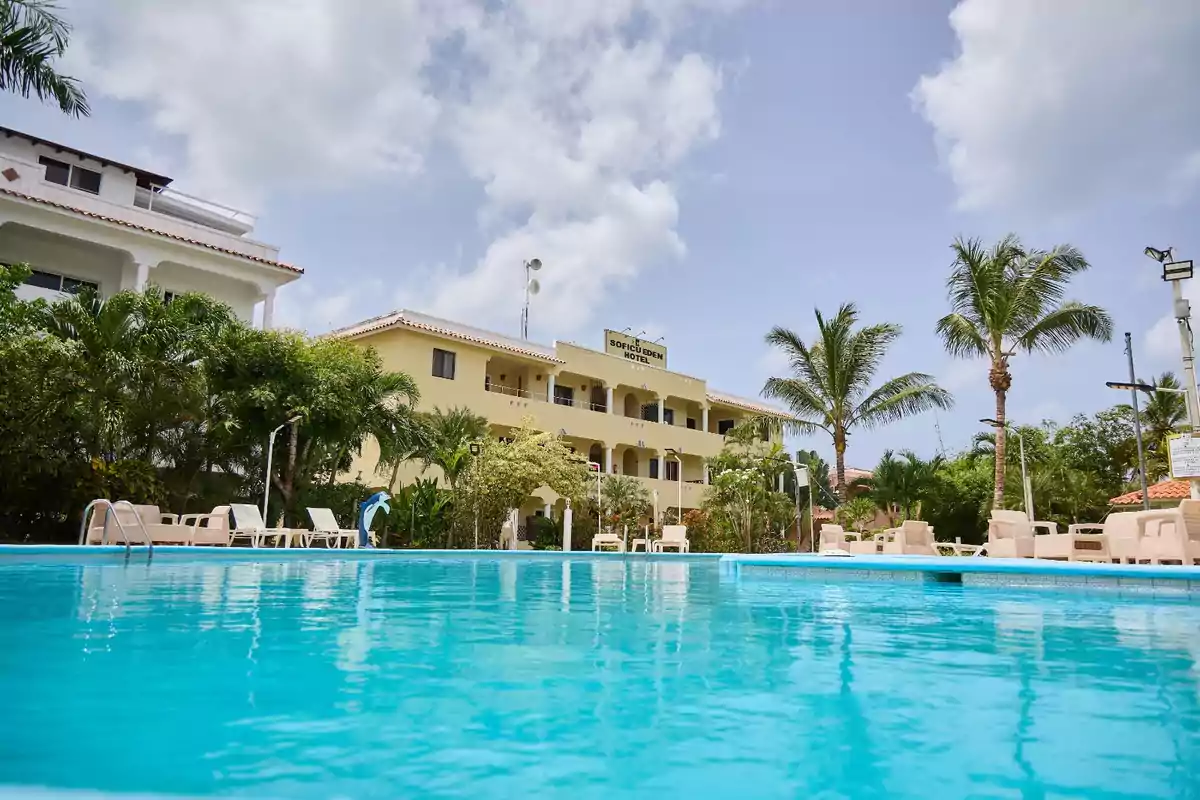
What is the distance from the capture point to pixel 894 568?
1142cm

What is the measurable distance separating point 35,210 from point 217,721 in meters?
20.7

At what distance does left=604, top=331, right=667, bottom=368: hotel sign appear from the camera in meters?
33.8

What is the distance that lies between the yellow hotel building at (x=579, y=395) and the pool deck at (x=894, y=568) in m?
10.3

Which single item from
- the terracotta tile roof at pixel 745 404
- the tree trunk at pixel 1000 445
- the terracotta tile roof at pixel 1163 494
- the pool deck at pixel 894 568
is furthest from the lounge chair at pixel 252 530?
the terracotta tile roof at pixel 1163 494

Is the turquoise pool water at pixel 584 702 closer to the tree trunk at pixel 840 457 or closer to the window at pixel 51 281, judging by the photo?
the window at pixel 51 281

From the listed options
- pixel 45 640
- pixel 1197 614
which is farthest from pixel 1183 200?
pixel 45 640

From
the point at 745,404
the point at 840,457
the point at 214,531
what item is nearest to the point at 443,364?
the point at 840,457

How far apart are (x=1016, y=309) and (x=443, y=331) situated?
16670 millimetres

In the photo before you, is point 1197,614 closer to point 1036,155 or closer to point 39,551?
point 1036,155

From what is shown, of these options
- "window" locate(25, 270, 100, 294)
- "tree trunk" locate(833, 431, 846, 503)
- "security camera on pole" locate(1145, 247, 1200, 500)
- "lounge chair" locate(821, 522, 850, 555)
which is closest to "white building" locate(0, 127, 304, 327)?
"window" locate(25, 270, 100, 294)

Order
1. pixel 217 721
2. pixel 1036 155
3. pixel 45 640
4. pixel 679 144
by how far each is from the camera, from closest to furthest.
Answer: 1. pixel 217 721
2. pixel 45 640
3. pixel 1036 155
4. pixel 679 144

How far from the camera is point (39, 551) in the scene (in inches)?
460

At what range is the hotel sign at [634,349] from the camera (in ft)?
111

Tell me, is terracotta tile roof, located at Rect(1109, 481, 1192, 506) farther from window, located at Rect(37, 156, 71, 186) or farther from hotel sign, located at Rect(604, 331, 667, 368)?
window, located at Rect(37, 156, 71, 186)
